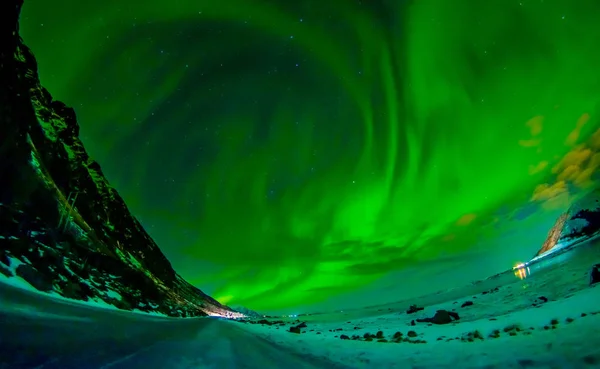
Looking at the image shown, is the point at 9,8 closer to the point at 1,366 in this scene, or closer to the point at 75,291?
the point at 75,291

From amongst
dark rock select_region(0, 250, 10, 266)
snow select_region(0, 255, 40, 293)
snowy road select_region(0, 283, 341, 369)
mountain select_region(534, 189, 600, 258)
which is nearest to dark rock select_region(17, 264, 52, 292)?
snow select_region(0, 255, 40, 293)

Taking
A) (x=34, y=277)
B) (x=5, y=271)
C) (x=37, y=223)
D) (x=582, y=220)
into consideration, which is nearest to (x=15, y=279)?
(x=5, y=271)

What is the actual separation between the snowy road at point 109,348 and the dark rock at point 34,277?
37.1 feet

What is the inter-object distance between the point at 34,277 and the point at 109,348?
18.7m

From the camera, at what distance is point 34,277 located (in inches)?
810

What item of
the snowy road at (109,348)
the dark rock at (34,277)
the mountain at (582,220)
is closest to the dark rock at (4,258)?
the dark rock at (34,277)

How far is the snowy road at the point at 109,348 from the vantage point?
6.38m

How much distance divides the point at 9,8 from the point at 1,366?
44.5 m

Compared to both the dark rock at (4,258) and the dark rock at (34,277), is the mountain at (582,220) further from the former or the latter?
the dark rock at (4,258)

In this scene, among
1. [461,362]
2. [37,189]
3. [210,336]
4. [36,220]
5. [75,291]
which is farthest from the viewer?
[37,189]

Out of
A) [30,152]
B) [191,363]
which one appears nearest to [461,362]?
[191,363]

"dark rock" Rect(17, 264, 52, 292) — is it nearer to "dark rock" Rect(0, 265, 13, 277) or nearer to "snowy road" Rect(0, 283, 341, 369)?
"dark rock" Rect(0, 265, 13, 277)

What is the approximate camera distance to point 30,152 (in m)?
35.8

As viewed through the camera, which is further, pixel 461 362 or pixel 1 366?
pixel 461 362
